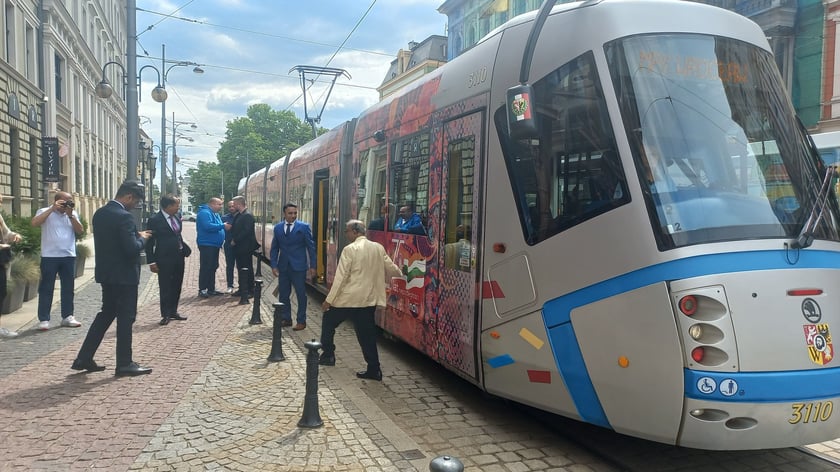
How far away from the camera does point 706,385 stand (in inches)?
128

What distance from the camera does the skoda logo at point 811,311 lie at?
11.1 feet

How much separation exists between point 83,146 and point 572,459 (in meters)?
33.9

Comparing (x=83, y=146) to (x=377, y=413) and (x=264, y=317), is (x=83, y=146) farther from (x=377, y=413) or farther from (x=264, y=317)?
(x=377, y=413)

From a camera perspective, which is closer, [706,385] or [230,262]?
[706,385]

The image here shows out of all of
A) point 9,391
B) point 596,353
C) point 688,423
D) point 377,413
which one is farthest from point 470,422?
point 9,391

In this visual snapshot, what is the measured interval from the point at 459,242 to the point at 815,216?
2.57m

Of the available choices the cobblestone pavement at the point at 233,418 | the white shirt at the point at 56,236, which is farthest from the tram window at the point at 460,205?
the white shirt at the point at 56,236

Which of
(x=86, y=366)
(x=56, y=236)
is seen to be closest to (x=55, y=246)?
(x=56, y=236)

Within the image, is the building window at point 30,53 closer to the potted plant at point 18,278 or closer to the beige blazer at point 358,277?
the potted plant at point 18,278

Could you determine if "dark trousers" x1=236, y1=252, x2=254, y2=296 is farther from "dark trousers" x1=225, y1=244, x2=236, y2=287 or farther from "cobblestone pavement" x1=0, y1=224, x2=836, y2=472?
"cobblestone pavement" x1=0, y1=224, x2=836, y2=472

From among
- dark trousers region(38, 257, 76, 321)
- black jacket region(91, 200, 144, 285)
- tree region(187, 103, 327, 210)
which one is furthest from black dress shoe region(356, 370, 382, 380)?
tree region(187, 103, 327, 210)

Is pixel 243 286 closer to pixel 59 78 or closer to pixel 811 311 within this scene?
pixel 811 311

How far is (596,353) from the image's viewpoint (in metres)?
3.73

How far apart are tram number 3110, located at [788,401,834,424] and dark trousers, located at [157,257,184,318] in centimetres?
769
